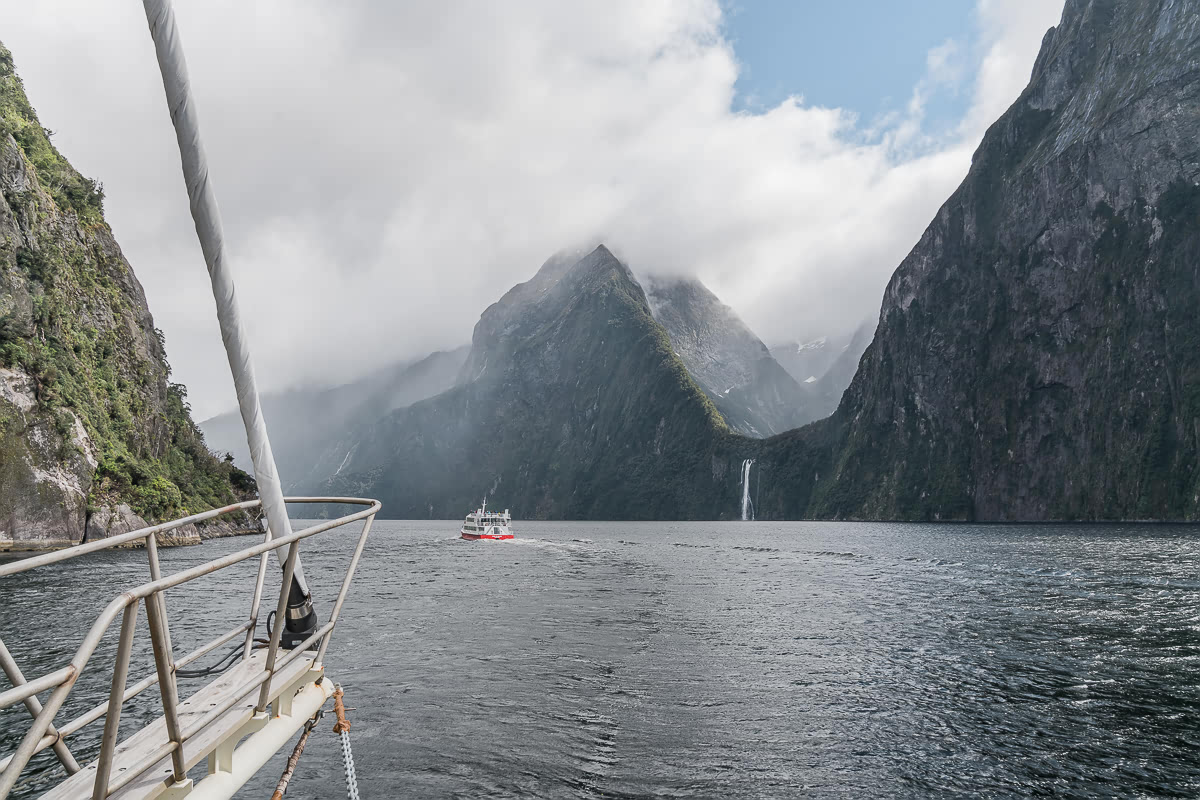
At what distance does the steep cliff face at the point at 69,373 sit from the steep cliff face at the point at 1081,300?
157176 millimetres

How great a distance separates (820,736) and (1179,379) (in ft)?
520

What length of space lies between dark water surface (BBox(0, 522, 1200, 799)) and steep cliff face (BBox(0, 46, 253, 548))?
52.9 ft

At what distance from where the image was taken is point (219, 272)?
620 centimetres

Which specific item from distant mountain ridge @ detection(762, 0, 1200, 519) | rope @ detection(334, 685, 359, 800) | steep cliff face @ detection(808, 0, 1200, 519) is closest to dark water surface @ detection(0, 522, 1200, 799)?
rope @ detection(334, 685, 359, 800)

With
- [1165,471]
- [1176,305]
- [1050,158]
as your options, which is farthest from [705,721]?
[1050,158]

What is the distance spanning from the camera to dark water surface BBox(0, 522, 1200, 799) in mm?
13781

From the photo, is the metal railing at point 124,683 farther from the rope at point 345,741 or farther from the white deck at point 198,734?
the rope at point 345,741

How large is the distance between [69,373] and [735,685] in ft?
234

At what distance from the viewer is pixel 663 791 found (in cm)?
1305

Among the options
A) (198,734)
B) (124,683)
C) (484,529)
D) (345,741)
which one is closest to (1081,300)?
(484,529)

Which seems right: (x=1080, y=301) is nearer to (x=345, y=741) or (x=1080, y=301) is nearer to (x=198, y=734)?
(x=345, y=741)

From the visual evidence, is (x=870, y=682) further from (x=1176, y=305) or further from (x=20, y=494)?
(x=1176, y=305)

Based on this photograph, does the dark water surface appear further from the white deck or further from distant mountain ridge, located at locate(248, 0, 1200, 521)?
distant mountain ridge, located at locate(248, 0, 1200, 521)

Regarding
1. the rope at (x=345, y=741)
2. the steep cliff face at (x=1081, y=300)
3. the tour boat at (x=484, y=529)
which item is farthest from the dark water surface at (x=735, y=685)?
the steep cliff face at (x=1081, y=300)
